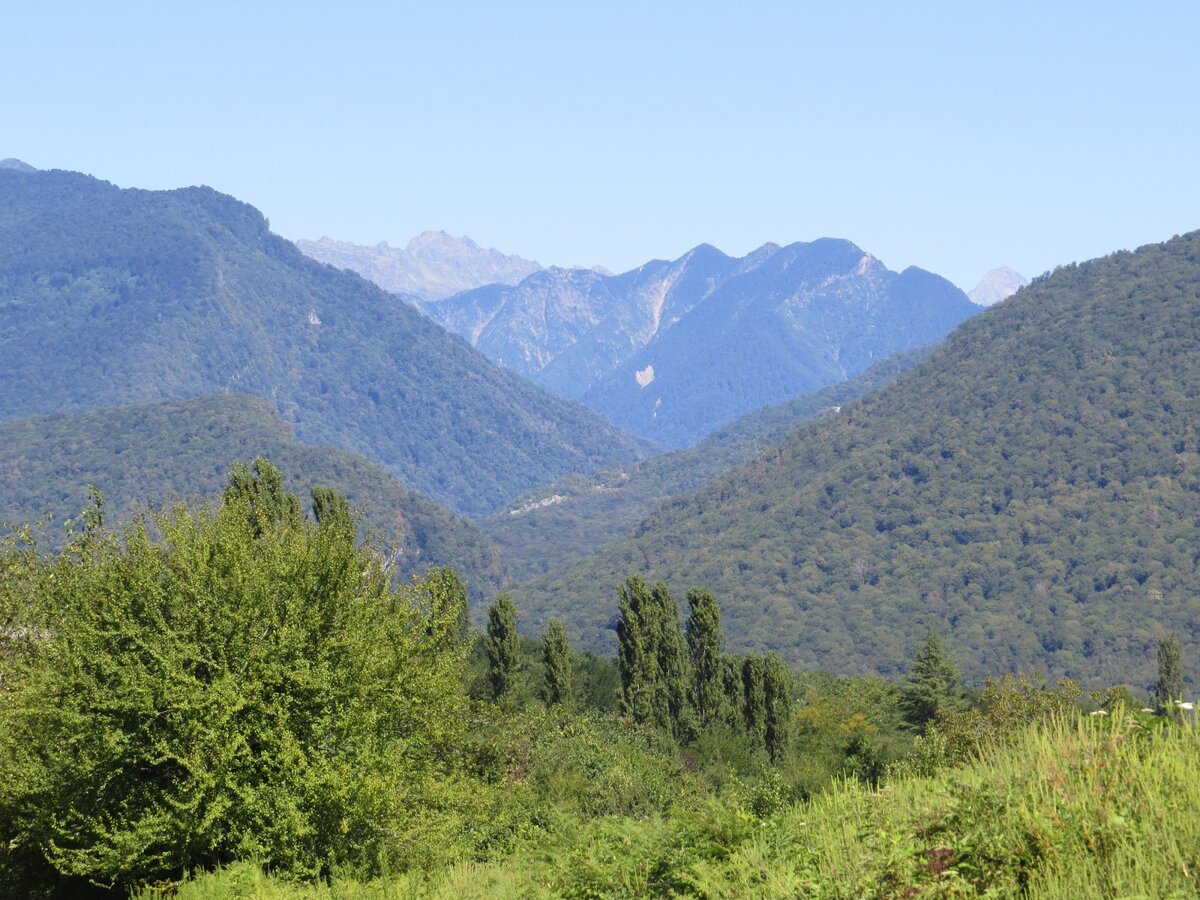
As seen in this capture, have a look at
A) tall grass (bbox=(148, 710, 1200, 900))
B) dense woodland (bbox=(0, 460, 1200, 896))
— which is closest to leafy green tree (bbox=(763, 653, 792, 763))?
dense woodland (bbox=(0, 460, 1200, 896))

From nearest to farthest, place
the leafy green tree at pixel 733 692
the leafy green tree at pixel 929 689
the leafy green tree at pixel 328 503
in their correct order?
the leafy green tree at pixel 328 503 → the leafy green tree at pixel 733 692 → the leafy green tree at pixel 929 689

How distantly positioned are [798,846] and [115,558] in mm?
15858

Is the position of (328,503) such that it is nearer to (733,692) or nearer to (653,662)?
(653,662)

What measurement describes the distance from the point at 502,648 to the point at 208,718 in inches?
1798

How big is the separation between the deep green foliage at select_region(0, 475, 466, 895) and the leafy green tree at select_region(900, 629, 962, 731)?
5862 centimetres

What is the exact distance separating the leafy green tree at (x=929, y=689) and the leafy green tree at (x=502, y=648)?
25.9 meters

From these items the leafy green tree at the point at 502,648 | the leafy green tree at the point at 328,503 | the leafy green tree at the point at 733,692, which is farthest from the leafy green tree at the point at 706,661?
the leafy green tree at the point at 328,503

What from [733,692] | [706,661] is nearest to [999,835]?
[706,661]

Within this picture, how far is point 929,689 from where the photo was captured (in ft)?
257

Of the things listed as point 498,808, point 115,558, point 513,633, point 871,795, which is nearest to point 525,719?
point 498,808

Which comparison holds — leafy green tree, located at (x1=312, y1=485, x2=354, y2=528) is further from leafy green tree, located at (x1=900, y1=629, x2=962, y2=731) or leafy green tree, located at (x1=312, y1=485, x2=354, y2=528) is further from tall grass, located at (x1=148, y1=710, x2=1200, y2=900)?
tall grass, located at (x1=148, y1=710, x2=1200, y2=900)

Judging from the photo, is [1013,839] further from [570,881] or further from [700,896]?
[570,881]

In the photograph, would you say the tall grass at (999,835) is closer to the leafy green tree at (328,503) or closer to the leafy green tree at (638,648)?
the leafy green tree at (328,503)

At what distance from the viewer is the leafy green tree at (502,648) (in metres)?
65.5
